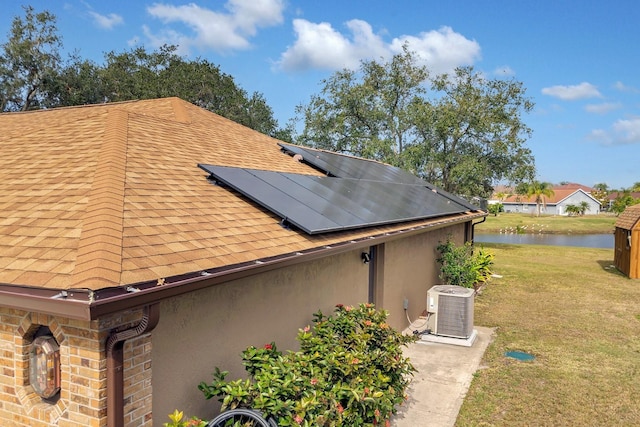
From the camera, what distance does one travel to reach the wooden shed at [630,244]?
1848cm

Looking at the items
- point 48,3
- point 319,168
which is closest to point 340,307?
point 319,168

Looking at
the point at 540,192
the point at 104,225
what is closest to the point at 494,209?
the point at 540,192

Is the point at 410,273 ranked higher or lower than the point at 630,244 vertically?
lower

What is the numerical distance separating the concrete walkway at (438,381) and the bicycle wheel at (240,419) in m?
3.00

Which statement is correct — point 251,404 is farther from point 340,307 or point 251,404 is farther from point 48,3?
point 48,3

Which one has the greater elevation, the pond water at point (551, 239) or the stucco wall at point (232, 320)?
the stucco wall at point (232, 320)

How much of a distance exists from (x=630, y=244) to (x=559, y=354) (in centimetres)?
1235

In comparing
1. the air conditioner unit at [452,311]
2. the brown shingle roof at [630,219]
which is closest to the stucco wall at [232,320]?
the air conditioner unit at [452,311]

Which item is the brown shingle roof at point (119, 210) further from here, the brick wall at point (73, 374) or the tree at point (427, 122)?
the tree at point (427, 122)

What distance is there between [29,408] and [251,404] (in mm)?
1859

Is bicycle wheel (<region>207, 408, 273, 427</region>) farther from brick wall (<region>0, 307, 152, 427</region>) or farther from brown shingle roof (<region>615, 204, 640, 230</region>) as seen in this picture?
brown shingle roof (<region>615, 204, 640, 230</region>)

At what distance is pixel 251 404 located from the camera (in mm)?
4172

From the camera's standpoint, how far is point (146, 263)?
3.66 metres

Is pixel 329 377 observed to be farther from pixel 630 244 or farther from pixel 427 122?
pixel 427 122
